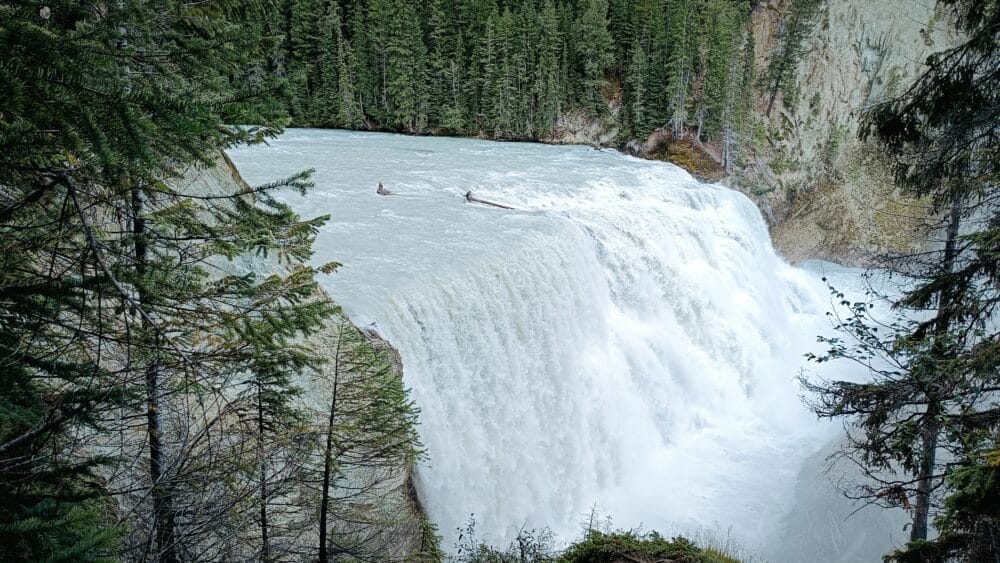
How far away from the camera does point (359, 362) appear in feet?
21.0

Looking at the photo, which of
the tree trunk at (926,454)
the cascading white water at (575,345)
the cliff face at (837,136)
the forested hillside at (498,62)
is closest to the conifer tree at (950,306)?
the tree trunk at (926,454)

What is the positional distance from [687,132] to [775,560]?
32056 mm

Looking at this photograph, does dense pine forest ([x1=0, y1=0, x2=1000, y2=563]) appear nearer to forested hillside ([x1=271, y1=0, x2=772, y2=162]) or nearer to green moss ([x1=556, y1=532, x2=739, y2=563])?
green moss ([x1=556, y1=532, x2=739, y2=563])

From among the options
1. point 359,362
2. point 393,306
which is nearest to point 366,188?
point 393,306

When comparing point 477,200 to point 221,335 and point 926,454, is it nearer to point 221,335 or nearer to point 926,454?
point 926,454

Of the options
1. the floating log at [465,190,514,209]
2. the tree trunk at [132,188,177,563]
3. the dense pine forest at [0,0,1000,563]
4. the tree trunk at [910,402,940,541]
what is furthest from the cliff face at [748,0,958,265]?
the tree trunk at [132,188,177,563]

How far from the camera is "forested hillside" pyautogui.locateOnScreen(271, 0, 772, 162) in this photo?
39.0 meters

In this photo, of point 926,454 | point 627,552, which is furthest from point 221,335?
point 926,454

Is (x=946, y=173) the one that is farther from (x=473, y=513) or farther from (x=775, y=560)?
(x=473, y=513)

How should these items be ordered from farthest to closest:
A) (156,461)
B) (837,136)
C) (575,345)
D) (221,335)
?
1. (837,136)
2. (575,345)
3. (156,461)
4. (221,335)

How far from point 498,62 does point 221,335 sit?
4164cm

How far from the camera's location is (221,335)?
3924 mm

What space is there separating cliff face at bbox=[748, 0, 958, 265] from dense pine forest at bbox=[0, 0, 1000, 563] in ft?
97.0

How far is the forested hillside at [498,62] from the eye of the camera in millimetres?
39031
